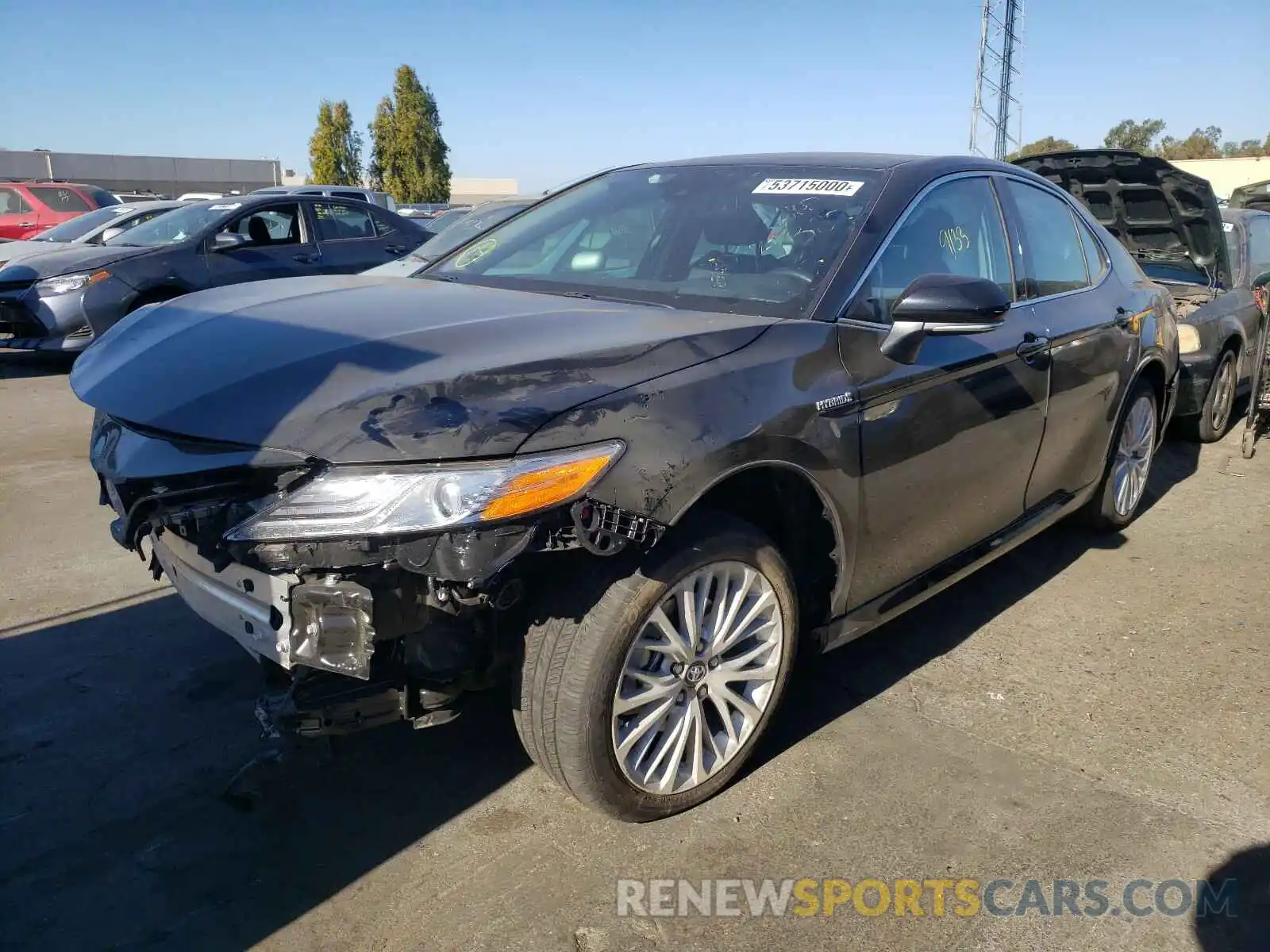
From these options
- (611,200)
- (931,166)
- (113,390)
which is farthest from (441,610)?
(931,166)

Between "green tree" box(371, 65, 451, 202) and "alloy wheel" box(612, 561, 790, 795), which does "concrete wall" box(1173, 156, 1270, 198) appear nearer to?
"green tree" box(371, 65, 451, 202)

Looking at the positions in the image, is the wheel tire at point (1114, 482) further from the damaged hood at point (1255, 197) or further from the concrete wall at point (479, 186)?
the concrete wall at point (479, 186)

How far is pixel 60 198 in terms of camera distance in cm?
1791

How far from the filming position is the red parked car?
1716 cm

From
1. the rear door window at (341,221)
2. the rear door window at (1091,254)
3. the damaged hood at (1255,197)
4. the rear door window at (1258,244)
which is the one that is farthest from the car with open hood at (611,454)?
the damaged hood at (1255,197)

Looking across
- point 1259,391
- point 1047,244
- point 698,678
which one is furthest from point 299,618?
point 1259,391

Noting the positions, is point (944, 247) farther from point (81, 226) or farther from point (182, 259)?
point (81, 226)

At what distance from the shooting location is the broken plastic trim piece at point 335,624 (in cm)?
213

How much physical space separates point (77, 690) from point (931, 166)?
11.1 feet

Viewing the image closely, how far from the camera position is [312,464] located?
7.00 feet

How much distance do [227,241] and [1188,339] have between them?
7.88 metres

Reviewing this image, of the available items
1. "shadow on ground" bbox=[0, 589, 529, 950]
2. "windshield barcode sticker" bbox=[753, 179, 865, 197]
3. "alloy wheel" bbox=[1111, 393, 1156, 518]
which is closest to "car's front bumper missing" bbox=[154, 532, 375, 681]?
"shadow on ground" bbox=[0, 589, 529, 950]

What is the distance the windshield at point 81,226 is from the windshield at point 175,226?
5.74ft

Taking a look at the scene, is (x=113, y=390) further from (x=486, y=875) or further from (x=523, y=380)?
(x=486, y=875)
